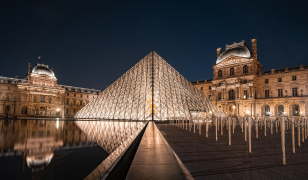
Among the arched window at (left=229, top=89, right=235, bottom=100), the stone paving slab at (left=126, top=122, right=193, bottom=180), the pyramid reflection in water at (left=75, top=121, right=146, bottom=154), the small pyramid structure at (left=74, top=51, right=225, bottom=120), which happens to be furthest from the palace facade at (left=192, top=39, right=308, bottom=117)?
the stone paving slab at (left=126, top=122, right=193, bottom=180)

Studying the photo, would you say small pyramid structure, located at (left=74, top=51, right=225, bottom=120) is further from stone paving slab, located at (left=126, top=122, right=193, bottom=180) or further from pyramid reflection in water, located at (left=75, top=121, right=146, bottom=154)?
stone paving slab, located at (left=126, top=122, right=193, bottom=180)

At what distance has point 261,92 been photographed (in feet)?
109

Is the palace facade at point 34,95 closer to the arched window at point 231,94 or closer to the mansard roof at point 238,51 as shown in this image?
the arched window at point 231,94

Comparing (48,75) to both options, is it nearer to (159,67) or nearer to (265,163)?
(159,67)

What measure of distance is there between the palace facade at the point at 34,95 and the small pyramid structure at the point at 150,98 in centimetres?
2968

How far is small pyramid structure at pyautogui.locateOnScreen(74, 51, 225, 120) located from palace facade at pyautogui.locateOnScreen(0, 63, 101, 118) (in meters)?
29.7

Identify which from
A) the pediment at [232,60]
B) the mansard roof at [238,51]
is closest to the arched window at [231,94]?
the pediment at [232,60]

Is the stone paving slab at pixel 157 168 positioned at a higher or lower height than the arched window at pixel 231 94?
lower

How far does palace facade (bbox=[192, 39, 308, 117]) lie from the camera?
29.7 m

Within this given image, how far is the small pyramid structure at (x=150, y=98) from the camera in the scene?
51.0 ft

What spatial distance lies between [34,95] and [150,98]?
138ft

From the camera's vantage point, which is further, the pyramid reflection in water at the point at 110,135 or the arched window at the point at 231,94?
the arched window at the point at 231,94

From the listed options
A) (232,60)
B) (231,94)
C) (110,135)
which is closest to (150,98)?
(110,135)

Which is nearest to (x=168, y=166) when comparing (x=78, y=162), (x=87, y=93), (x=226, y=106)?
(x=78, y=162)
